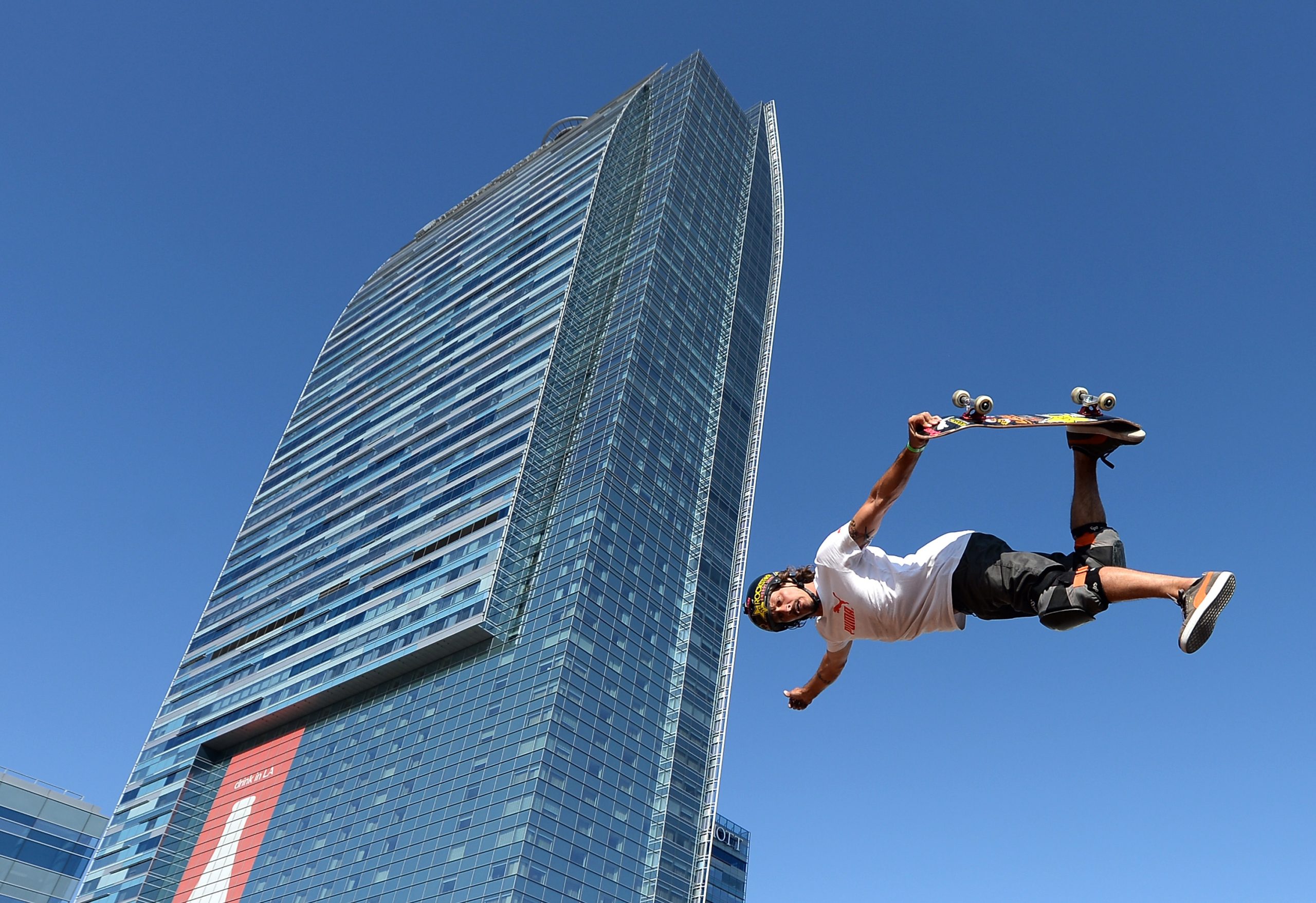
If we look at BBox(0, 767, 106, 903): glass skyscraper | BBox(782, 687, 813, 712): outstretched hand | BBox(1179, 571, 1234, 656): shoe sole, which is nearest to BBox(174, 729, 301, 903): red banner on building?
BBox(0, 767, 106, 903): glass skyscraper

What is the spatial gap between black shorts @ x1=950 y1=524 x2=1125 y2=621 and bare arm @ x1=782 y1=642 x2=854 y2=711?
129cm

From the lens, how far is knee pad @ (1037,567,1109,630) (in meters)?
6.96

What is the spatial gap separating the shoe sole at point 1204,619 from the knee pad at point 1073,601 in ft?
2.09

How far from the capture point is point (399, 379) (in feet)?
310

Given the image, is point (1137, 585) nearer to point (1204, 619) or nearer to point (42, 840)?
point (1204, 619)

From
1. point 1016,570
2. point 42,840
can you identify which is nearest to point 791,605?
Answer: point 1016,570

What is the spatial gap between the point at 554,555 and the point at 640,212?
1372 inches

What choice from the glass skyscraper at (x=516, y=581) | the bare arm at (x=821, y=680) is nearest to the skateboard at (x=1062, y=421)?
the bare arm at (x=821, y=680)

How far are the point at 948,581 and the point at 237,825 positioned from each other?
2944 inches

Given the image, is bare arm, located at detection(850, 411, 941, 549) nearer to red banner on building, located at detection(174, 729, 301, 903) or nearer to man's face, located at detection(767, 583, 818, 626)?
man's face, located at detection(767, 583, 818, 626)

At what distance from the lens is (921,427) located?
278 inches

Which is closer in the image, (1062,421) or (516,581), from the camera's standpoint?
(1062,421)

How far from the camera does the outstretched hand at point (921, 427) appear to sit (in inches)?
277

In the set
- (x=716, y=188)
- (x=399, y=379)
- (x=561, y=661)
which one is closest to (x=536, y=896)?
(x=561, y=661)
